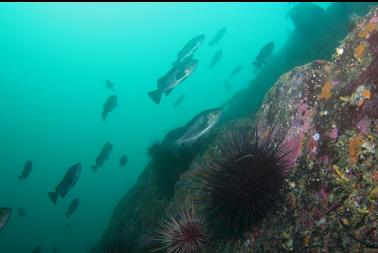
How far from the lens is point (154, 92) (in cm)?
1060

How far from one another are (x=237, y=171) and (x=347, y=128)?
1.35 metres

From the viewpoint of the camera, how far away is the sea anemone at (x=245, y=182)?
3848mm

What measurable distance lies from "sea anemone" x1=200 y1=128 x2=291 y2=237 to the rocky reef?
16 cm

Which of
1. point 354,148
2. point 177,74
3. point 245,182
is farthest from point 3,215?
point 354,148

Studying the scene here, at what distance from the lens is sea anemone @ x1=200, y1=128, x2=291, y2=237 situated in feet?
12.6

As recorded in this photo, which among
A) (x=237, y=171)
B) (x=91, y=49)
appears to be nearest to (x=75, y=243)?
(x=237, y=171)

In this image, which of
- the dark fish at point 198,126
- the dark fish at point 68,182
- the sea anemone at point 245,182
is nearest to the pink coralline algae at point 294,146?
the sea anemone at point 245,182

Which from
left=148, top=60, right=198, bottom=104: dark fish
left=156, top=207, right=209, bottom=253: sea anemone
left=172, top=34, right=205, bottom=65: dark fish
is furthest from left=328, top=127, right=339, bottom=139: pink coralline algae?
left=172, top=34, right=205, bottom=65: dark fish

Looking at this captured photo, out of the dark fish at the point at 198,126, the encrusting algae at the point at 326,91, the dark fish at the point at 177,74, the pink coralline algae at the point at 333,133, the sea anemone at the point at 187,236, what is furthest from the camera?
the dark fish at the point at 177,74

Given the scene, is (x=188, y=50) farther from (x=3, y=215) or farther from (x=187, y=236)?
(x=187, y=236)

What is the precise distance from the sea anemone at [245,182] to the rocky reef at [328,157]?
0.16m

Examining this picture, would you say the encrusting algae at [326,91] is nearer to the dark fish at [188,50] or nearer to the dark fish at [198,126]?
the dark fish at [198,126]

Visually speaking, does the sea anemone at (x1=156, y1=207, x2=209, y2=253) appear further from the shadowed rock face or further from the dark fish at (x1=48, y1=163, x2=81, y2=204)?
the shadowed rock face

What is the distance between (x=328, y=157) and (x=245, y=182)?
40.0 inches
